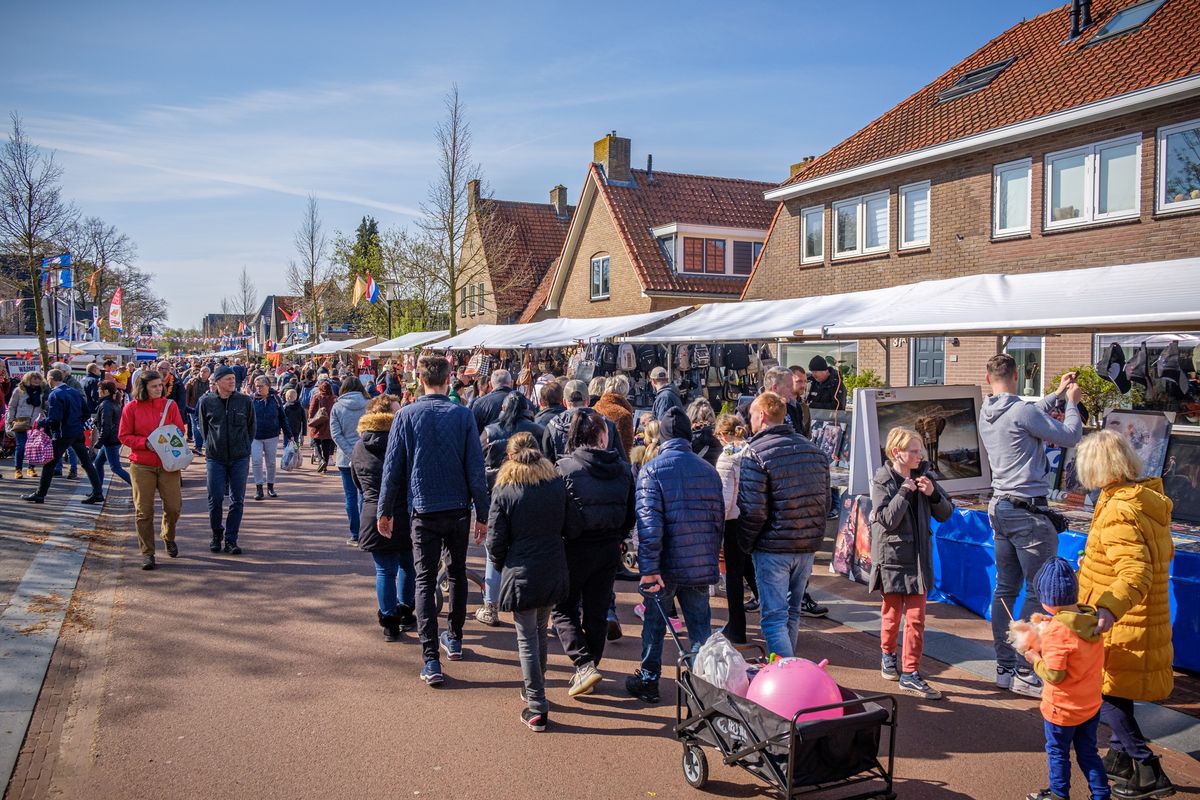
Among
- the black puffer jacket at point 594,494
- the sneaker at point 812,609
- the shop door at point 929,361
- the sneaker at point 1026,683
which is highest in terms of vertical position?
the shop door at point 929,361

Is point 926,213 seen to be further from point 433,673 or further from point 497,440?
point 433,673

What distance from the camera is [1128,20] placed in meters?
14.9

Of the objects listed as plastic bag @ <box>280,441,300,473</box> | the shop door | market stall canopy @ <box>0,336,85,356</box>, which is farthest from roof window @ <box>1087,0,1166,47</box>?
market stall canopy @ <box>0,336,85,356</box>

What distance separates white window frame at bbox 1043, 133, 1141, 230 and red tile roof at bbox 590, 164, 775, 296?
12252mm

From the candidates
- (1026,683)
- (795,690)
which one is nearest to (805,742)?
(795,690)

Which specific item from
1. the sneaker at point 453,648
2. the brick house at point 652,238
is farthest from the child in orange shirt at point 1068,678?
the brick house at point 652,238

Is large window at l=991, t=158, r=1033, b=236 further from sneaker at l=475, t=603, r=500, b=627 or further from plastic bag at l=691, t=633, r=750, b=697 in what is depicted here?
plastic bag at l=691, t=633, r=750, b=697

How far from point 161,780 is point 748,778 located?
2.92 m

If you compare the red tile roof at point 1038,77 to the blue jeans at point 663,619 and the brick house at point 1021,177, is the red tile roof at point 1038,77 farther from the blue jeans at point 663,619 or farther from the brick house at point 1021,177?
the blue jeans at point 663,619

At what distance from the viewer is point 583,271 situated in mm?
29016

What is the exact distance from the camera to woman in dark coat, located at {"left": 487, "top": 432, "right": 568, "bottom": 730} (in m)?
4.77

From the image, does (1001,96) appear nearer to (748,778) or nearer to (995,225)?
(995,225)

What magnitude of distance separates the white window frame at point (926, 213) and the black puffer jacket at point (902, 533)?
39.8 ft

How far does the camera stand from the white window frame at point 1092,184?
41.9ft
